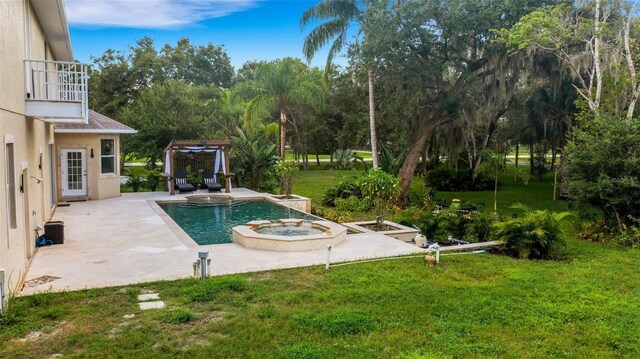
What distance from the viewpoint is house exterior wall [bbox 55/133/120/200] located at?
17156mm

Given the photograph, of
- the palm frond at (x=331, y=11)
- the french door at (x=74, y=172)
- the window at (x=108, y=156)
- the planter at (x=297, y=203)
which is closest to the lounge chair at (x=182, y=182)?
the window at (x=108, y=156)

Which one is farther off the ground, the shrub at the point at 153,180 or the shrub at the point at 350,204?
the shrub at the point at 153,180

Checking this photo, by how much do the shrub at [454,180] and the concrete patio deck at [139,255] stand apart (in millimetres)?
14056

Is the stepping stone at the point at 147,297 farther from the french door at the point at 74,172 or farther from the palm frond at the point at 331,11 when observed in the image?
the palm frond at the point at 331,11

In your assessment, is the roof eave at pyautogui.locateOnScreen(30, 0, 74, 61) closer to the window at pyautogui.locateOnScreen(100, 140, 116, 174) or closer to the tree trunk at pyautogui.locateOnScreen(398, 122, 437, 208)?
the window at pyautogui.locateOnScreen(100, 140, 116, 174)

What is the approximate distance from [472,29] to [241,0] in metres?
20.6

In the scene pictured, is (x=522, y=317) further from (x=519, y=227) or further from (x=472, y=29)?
(x=472, y=29)

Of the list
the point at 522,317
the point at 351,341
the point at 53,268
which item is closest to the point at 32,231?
the point at 53,268

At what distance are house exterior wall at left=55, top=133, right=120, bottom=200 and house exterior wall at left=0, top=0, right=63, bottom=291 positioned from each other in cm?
627

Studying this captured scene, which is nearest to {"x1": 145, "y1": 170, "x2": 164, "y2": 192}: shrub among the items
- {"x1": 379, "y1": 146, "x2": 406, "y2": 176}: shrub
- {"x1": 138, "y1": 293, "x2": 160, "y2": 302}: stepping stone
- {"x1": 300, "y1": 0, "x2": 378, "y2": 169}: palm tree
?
{"x1": 300, "y1": 0, "x2": 378, "y2": 169}: palm tree

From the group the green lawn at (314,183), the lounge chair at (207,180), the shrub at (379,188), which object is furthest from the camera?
the green lawn at (314,183)

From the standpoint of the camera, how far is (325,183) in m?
27.7

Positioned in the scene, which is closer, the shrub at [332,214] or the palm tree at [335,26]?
the shrub at [332,214]

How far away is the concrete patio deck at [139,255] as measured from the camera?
8.03 metres
